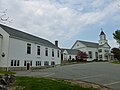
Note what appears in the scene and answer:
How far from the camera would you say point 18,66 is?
39.2 meters

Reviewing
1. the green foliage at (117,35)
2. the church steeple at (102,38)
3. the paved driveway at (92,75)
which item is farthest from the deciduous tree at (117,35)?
the paved driveway at (92,75)

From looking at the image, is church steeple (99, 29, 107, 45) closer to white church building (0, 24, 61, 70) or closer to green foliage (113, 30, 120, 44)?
green foliage (113, 30, 120, 44)

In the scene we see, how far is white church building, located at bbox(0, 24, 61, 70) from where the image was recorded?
119 feet

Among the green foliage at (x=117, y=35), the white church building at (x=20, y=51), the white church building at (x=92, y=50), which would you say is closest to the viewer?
the white church building at (x=20, y=51)

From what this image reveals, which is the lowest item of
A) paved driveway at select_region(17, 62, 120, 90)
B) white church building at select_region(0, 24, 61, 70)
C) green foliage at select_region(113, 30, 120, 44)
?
paved driveway at select_region(17, 62, 120, 90)

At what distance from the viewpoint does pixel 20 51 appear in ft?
131

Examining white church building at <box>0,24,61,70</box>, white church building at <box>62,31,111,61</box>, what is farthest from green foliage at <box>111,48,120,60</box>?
white church building at <box>0,24,61,70</box>

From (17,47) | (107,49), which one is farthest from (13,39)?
(107,49)

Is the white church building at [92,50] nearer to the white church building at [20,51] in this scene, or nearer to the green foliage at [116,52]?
the green foliage at [116,52]

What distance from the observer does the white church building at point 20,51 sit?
119ft

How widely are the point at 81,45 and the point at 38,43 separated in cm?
3650

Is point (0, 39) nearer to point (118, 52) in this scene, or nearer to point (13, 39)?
point (13, 39)

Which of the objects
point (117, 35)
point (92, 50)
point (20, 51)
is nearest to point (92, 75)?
point (20, 51)

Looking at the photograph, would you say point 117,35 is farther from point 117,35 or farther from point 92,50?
point 92,50
